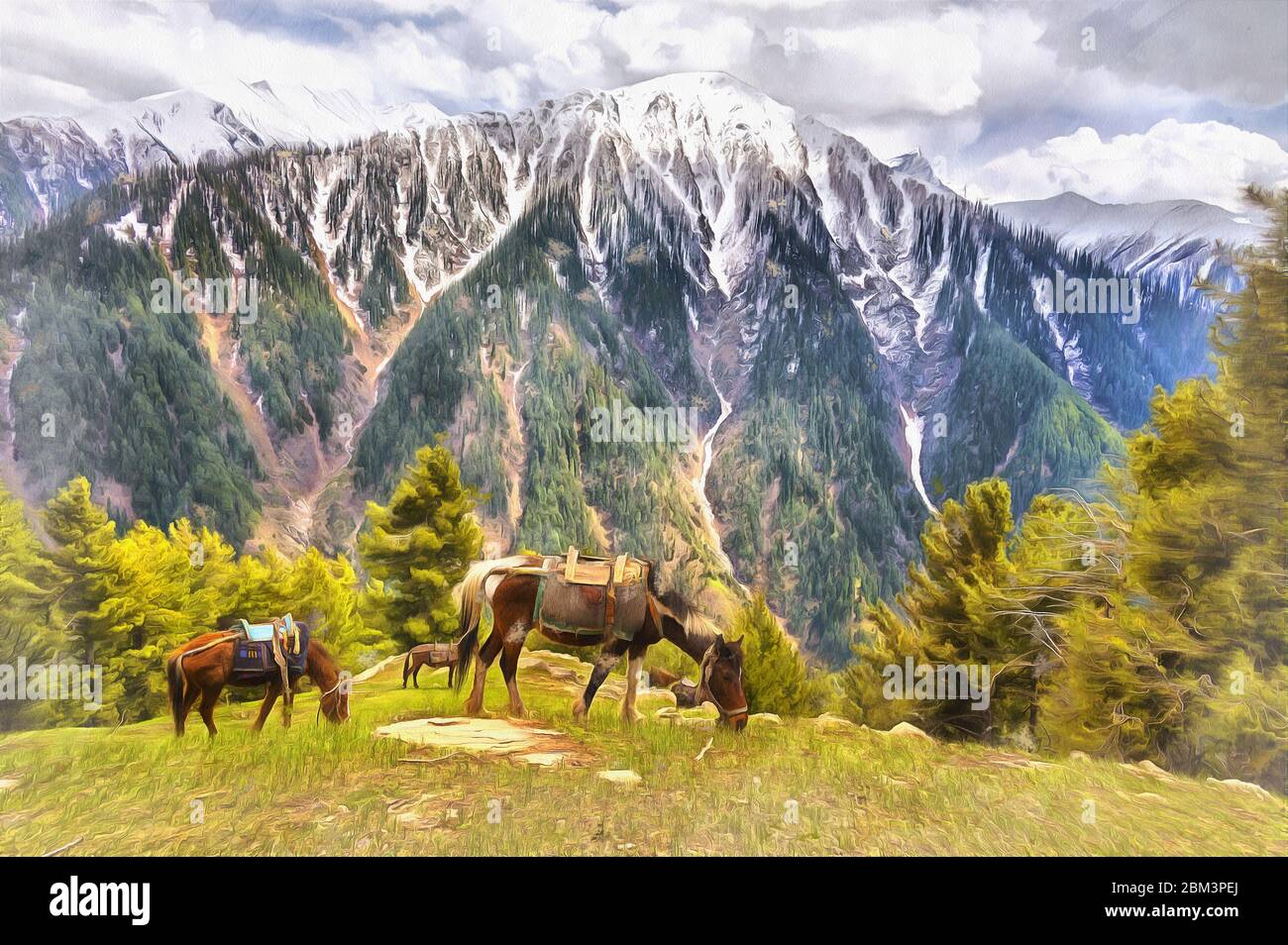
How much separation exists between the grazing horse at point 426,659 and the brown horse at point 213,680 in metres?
0.45

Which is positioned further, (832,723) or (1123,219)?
(1123,219)

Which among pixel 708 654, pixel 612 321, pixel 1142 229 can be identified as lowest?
pixel 708 654

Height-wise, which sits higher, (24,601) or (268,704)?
(24,601)

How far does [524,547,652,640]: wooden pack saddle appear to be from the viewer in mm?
4641

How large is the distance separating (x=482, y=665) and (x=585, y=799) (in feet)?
3.74

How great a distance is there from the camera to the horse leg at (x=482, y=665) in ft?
15.7

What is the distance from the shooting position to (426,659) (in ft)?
16.5

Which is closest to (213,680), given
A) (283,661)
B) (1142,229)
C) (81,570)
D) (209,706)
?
(209,706)

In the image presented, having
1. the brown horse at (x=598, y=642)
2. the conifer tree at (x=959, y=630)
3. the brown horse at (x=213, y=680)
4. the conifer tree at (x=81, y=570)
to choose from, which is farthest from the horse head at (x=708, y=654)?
the conifer tree at (x=81, y=570)

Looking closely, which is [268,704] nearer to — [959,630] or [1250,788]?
[959,630]

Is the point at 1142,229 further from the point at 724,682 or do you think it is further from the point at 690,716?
the point at 690,716

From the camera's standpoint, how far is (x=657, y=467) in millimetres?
6625

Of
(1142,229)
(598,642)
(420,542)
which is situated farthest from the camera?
(420,542)

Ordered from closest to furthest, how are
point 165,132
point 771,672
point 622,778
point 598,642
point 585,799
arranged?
point 585,799
point 622,778
point 598,642
point 771,672
point 165,132
